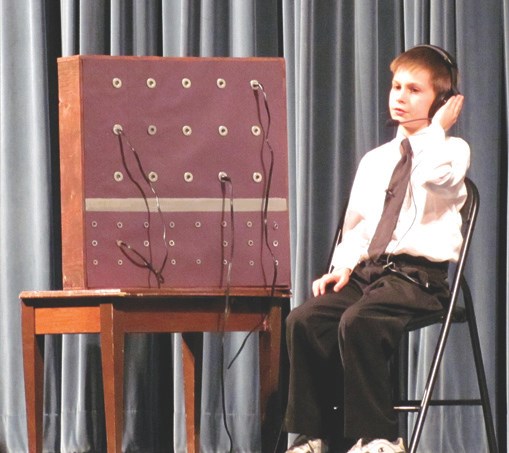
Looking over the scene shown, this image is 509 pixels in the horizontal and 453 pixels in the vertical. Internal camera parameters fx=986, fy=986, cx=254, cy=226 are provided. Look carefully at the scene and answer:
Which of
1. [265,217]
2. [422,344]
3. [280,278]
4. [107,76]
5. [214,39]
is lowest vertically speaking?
[422,344]

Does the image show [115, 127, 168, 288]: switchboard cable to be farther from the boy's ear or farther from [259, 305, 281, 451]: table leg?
the boy's ear

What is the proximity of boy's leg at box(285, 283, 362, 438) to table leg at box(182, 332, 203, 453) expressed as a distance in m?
0.46

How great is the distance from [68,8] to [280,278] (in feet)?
3.97

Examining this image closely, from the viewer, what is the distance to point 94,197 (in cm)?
215

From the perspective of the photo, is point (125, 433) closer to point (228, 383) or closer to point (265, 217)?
point (228, 383)

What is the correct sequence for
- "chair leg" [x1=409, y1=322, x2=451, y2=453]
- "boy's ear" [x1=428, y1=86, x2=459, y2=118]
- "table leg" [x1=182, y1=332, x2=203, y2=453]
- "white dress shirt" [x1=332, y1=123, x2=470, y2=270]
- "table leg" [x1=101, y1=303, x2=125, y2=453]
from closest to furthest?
"chair leg" [x1=409, y1=322, x2=451, y2=453] → "table leg" [x1=101, y1=303, x2=125, y2=453] → "white dress shirt" [x1=332, y1=123, x2=470, y2=270] → "boy's ear" [x1=428, y1=86, x2=459, y2=118] → "table leg" [x1=182, y1=332, x2=203, y2=453]

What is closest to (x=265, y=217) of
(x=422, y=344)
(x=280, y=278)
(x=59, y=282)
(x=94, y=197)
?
(x=280, y=278)

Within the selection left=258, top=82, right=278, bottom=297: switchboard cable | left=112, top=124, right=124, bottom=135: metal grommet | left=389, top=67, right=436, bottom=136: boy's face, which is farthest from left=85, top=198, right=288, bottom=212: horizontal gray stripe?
left=389, top=67, right=436, bottom=136: boy's face

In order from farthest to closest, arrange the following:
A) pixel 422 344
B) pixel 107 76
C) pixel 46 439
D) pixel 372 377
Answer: pixel 46 439, pixel 422 344, pixel 107 76, pixel 372 377

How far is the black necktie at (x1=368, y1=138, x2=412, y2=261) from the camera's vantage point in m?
2.23

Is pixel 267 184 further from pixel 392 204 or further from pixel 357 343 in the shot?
pixel 357 343

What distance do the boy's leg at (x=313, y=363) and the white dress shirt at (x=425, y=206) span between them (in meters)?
0.17

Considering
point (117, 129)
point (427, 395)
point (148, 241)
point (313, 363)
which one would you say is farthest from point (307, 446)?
point (117, 129)

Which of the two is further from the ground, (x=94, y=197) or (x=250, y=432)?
(x=94, y=197)
